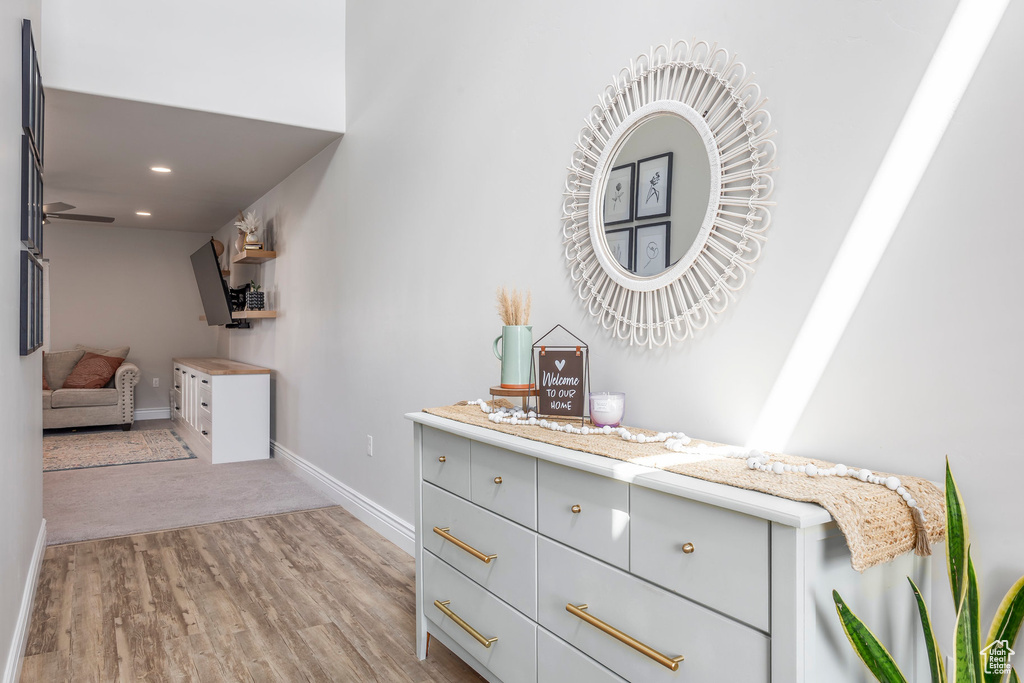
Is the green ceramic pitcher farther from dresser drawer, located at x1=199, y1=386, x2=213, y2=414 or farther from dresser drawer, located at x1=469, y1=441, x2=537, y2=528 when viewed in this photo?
dresser drawer, located at x1=199, y1=386, x2=213, y2=414

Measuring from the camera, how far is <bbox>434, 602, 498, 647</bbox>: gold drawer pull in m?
1.74

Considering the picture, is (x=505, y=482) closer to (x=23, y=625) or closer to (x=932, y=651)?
(x=932, y=651)

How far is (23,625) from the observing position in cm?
215

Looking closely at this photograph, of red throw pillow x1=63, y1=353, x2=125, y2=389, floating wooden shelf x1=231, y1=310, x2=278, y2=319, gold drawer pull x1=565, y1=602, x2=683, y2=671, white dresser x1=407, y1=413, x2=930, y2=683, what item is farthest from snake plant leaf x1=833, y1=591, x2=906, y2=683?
red throw pillow x1=63, y1=353, x2=125, y2=389

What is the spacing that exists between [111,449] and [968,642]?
6393 millimetres

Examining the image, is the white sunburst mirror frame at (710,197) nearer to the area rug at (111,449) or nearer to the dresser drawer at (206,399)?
the dresser drawer at (206,399)

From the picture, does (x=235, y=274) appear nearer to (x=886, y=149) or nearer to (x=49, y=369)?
(x=49, y=369)

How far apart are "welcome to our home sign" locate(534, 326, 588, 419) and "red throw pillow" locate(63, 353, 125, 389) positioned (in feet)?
21.6

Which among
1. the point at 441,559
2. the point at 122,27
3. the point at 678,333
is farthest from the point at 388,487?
the point at 122,27

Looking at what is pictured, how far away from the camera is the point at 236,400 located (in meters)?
5.21

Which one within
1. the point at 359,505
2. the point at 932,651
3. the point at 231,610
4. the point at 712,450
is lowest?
the point at 231,610

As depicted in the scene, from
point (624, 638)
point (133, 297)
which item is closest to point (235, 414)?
point (133, 297)

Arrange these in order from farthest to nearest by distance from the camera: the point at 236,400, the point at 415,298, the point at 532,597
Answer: the point at 236,400, the point at 415,298, the point at 532,597

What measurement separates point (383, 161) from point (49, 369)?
214 inches
